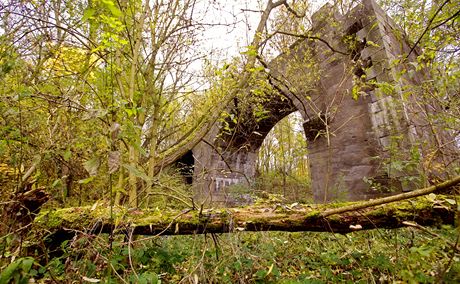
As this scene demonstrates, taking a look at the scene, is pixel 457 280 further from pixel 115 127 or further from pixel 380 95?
pixel 380 95

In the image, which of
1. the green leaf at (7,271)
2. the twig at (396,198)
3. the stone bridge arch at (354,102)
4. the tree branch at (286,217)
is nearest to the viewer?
the green leaf at (7,271)

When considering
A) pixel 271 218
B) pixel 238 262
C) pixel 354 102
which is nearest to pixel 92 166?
pixel 238 262

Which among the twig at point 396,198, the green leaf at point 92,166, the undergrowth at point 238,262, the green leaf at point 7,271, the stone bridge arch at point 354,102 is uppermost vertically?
the stone bridge arch at point 354,102

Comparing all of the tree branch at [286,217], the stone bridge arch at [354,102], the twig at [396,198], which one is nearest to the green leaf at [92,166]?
the tree branch at [286,217]

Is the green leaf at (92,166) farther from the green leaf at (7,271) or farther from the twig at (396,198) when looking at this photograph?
the twig at (396,198)

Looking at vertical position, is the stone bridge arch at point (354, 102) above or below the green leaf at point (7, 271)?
above

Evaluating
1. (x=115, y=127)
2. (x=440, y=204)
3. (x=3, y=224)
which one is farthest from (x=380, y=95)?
(x=3, y=224)

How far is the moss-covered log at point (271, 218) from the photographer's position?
1.57 metres

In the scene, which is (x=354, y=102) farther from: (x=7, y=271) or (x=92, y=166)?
(x=7, y=271)

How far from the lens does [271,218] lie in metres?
1.85

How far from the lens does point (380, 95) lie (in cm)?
423

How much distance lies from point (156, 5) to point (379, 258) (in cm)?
370

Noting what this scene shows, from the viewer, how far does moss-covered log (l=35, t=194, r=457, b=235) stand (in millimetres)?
1566

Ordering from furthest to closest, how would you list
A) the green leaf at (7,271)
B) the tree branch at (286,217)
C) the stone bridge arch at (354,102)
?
the stone bridge arch at (354,102)
the tree branch at (286,217)
the green leaf at (7,271)
